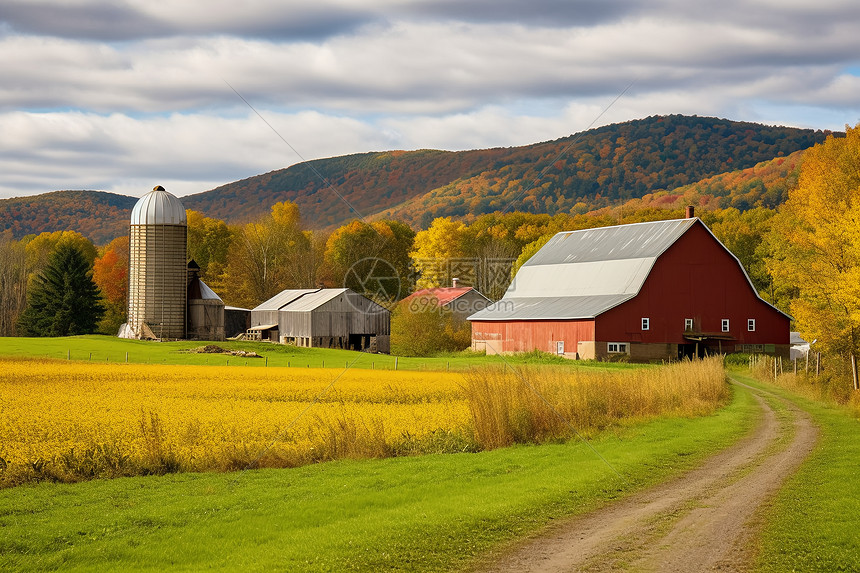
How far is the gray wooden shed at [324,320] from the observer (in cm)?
6838

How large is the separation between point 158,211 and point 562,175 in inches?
3234

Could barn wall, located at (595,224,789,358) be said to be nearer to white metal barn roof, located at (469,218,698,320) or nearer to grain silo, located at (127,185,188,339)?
white metal barn roof, located at (469,218,698,320)

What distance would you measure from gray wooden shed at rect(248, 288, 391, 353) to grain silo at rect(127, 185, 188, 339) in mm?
8739

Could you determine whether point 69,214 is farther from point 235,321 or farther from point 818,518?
point 818,518

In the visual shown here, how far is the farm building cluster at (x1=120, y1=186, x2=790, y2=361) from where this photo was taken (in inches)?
2079

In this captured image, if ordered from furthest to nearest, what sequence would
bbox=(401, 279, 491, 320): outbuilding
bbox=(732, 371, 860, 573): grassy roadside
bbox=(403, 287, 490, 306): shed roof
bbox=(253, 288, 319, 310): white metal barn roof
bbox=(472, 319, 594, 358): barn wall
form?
bbox=(253, 288, 319, 310): white metal barn roof → bbox=(403, 287, 490, 306): shed roof → bbox=(401, 279, 491, 320): outbuilding → bbox=(472, 319, 594, 358): barn wall → bbox=(732, 371, 860, 573): grassy roadside

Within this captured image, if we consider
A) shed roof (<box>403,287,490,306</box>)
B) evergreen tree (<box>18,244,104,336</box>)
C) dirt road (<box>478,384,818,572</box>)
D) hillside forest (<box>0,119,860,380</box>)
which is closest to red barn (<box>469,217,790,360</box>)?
hillside forest (<box>0,119,860,380</box>)

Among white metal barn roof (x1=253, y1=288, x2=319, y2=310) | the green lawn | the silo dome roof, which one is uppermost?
the silo dome roof

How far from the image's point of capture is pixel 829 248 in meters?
33.2

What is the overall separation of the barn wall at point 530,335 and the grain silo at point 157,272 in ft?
70.5

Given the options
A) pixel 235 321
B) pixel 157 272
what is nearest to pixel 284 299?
pixel 235 321

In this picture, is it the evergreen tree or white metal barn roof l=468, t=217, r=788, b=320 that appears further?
the evergreen tree

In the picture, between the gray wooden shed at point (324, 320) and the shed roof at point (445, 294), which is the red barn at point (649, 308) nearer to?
the shed roof at point (445, 294)

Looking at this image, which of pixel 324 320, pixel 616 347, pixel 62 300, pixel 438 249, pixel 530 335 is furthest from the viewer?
pixel 438 249
